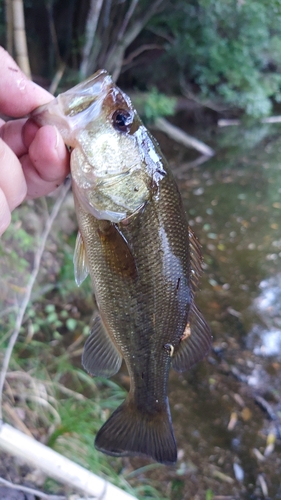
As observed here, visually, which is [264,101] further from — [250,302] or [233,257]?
[250,302]

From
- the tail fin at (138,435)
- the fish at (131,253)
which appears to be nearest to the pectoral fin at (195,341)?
the fish at (131,253)

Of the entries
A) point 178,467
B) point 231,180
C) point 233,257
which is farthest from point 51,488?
point 231,180

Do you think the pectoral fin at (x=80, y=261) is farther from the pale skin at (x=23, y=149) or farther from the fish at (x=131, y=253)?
the pale skin at (x=23, y=149)

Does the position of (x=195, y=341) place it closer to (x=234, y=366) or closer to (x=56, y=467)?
(x=56, y=467)

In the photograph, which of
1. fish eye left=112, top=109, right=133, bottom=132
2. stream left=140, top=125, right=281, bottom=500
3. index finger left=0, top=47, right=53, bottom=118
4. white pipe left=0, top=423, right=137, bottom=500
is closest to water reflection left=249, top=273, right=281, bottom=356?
stream left=140, top=125, right=281, bottom=500

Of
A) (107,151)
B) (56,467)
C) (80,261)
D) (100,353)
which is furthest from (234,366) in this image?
(107,151)

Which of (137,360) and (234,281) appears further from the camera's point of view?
(234,281)
